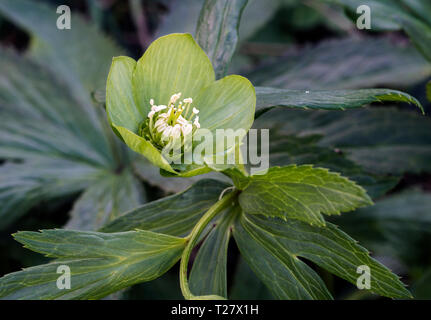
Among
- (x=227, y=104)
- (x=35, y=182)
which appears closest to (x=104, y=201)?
(x=35, y=182)

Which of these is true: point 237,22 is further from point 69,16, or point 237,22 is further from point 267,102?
point 69,16

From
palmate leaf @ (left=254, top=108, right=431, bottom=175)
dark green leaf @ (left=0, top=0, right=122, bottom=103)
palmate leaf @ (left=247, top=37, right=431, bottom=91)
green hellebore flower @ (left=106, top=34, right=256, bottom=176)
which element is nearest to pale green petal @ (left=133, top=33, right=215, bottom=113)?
green hellebore flower @ (left=106, top=34, right=256, bottom=176)

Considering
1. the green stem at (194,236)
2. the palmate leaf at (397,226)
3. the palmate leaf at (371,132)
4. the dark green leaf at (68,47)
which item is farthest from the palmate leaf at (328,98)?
the dark green leaf at (68,47)

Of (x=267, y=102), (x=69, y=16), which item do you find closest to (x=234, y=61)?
(x=69, y=16)

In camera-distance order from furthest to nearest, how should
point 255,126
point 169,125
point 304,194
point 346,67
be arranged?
point 346,67
point 255,126
point 169,125
point 304,194

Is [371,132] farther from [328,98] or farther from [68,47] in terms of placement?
[68,47]

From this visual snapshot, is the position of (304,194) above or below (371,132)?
below

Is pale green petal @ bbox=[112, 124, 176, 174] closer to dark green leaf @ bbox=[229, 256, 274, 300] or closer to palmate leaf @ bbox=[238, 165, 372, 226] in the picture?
palmate leaf @ bbox=[238, 165, 372, 226]
